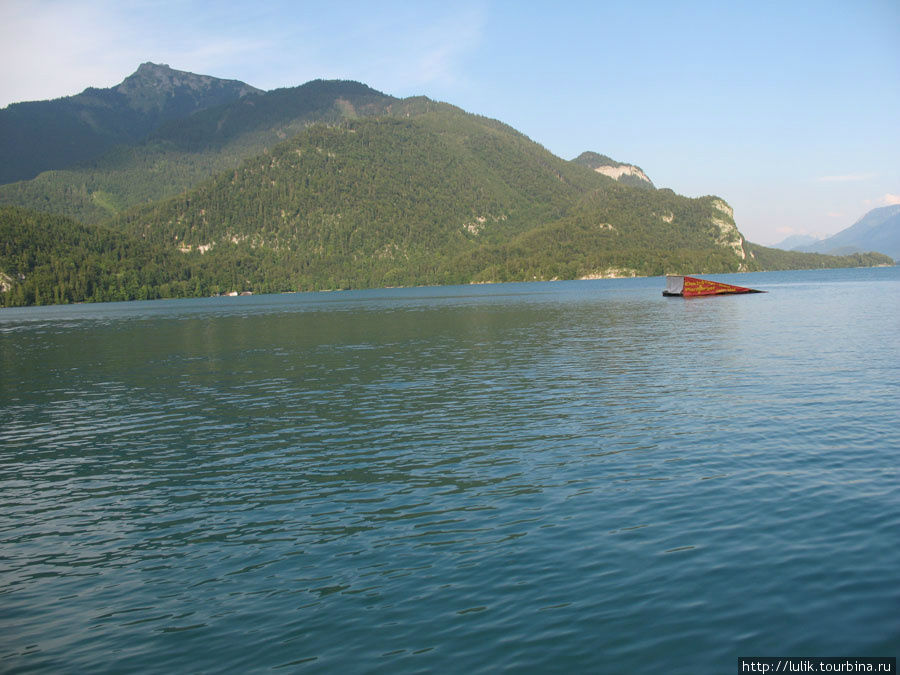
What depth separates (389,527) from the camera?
1719 centimetres

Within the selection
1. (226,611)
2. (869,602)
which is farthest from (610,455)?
(226,611)

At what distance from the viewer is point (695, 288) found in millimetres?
147250

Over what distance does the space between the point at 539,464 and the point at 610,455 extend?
276 cm

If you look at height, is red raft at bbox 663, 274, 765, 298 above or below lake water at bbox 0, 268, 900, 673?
above

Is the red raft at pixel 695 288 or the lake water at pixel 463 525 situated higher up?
the red raft at pixel 695 288

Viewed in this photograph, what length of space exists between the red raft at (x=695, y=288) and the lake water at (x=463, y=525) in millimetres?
109253

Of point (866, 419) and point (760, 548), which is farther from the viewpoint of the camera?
point (866, 419)

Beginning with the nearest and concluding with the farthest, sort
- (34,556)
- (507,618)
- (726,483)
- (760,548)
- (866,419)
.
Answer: (507,618)
(760,548)
(34,556)
(726,483)
(866,419)

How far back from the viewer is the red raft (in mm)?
145875

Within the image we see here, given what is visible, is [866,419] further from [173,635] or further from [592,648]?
[173,635]

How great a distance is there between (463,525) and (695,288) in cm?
14299

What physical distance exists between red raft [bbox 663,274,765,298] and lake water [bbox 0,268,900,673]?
109253 millimetres

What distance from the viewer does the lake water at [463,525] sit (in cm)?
1177

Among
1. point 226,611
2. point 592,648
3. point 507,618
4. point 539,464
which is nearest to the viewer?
point 592,648
